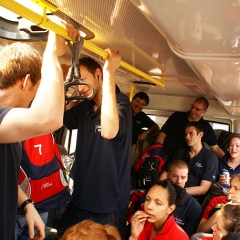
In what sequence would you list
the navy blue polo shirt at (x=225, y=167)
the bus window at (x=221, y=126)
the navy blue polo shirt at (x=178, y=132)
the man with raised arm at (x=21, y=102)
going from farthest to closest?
the bus window at (x=221, y=126) < the navy blue polo shirt at (x=178, y=132) < the navy blue polo shirt at (x=225, y=167) < the man with raised arm at (x=21, y=102)

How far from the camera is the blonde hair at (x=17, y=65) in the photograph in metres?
1.08

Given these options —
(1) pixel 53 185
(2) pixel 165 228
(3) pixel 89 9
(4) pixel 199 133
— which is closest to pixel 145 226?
(2) pixel 165 228

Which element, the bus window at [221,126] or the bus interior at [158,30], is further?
the bus window at [221,126]

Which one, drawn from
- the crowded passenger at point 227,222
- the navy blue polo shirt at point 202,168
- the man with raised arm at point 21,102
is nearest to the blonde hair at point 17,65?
the man with raised arm at point 21,102

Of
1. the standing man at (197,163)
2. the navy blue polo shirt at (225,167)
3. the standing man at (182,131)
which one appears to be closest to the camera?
the standing man at (197,163)

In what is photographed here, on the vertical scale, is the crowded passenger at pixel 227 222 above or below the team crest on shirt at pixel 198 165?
below

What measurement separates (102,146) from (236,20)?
3.60 ft

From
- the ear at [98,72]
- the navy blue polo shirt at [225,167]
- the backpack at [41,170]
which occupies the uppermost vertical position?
the ear at [98,72]

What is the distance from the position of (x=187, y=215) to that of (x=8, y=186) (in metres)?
2.10

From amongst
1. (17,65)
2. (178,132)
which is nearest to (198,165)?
(178,132)

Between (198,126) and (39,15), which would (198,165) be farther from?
(39,15)

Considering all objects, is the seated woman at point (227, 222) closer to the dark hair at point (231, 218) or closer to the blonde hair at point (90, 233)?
the dark hair at point (231, 218)

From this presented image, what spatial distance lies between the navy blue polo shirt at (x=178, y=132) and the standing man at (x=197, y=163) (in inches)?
9.6

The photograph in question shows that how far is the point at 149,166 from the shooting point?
3.81 m
